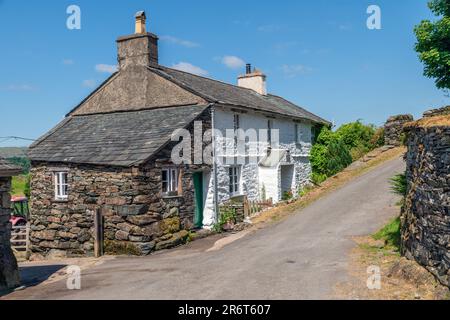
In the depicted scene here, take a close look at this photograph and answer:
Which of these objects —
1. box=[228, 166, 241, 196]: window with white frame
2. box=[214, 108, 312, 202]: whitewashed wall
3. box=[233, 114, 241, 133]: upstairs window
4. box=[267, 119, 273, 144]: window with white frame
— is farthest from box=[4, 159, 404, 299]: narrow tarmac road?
box=[267, 119, 273, 144]: window with white frame

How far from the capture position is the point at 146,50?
20219 mm

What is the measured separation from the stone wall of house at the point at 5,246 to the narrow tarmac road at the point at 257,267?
1.81ft

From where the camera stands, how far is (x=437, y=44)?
721 inches

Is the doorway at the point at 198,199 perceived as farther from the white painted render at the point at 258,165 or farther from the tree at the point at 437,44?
the tree at the point at 437,44

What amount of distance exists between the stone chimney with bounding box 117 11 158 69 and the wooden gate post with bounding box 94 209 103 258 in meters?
8.38

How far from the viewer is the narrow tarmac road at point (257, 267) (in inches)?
336

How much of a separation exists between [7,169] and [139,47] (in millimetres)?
12018

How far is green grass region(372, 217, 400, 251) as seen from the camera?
11400 millimetres

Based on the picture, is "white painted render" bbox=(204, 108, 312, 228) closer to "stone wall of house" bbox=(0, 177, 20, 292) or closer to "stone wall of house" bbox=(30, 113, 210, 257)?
"stone wall of house" bbox=(30, 113, 210, 257)

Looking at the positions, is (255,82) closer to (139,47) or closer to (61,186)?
(139,47)

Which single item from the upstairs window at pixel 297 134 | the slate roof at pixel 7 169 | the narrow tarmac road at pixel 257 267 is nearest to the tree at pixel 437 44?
the narrow tarmac road at pixel 257 267

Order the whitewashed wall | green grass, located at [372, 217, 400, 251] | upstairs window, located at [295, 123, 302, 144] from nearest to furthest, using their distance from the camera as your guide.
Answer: green grass, located at [372, 217, 400, 251]
the whitewashed wall
upstairs window, located at [295, 123, 302, 144]

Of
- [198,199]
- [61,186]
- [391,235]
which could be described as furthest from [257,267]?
[61,186]

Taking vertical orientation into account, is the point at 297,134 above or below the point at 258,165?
above
